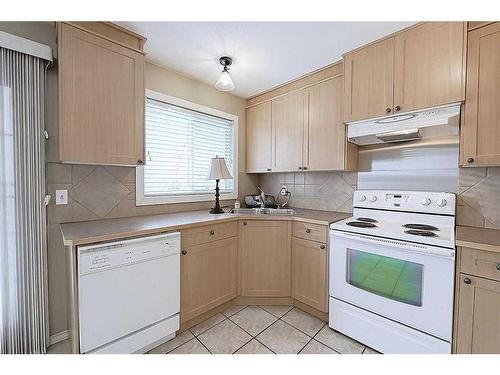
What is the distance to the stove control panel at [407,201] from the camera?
70.1 inches

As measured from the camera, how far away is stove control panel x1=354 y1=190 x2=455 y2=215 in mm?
1780

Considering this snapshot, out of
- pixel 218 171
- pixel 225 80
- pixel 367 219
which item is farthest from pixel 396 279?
pixel 225 80

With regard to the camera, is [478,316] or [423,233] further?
→ [423,233]

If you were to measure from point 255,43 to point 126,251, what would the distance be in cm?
181

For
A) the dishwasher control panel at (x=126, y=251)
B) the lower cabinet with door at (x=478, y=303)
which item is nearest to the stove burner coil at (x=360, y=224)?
the lower cabinet with door at (x=478, y=303)

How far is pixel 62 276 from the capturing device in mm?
1712

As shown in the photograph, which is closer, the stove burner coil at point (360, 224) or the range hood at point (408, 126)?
the range hood at point (408, 126)

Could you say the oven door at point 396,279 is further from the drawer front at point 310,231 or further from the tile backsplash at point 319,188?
the tile backsplash at point 319,188

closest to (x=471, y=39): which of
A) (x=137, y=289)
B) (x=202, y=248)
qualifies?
(x=202, y=248)

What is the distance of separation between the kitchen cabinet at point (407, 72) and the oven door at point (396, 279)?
3.38ft

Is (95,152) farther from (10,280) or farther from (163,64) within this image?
(163,64)

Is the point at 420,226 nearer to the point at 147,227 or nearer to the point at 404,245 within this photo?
the point at 404,245

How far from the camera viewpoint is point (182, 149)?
2.52m
